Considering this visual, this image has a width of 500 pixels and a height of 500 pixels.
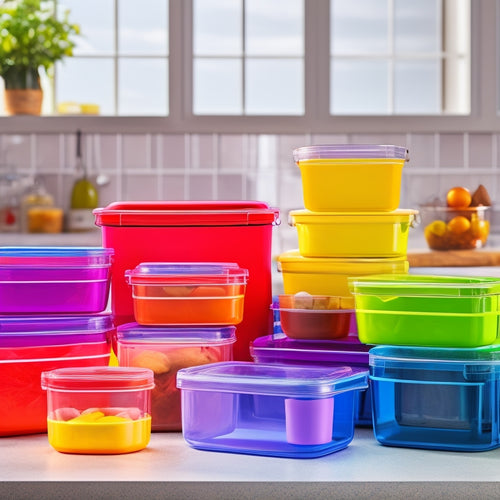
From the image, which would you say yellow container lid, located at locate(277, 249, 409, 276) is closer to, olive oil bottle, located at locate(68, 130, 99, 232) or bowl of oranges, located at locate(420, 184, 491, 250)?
bowl of oranges, located at locate(420, 184, 491, 250)

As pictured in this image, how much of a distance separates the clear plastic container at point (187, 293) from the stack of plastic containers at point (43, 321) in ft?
0.21

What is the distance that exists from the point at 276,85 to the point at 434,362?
3.99 meters

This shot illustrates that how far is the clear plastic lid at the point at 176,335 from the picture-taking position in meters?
1.25

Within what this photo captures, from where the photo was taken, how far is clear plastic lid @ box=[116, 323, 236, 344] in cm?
125

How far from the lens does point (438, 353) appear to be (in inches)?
45.3

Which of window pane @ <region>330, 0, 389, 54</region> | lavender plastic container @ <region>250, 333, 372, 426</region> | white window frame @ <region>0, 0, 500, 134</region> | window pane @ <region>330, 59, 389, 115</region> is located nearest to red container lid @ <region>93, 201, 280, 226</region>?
lavender plastic container @ <region>250, 333, 372, 426</region>

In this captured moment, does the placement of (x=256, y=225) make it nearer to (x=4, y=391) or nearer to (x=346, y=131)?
(x=4, y=391)

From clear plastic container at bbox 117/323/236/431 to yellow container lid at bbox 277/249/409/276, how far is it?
24cm

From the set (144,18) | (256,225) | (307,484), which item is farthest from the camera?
(144,18)

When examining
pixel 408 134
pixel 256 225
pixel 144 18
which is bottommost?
pixel 256 225

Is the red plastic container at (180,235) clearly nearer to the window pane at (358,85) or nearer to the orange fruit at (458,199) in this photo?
the orange fruit at (458,199)

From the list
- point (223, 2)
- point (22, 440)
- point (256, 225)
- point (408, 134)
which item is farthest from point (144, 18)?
point (22, 440)

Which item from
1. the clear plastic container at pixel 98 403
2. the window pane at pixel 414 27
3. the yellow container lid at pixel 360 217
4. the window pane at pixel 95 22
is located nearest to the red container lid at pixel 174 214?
the yellow container lid at pixel 360 217

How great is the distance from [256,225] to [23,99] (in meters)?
3.18
